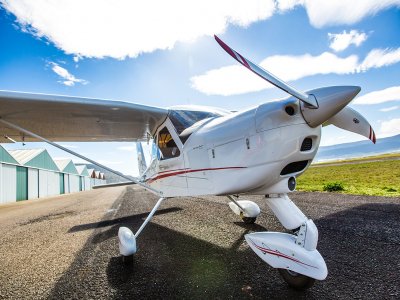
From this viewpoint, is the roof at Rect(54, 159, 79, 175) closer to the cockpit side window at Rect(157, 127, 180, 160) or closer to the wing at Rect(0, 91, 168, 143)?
the wing at Rect(0, 91, 168, 143)

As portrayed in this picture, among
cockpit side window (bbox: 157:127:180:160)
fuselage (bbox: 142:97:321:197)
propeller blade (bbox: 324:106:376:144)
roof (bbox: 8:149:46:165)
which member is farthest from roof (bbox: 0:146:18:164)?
propeller blade (bbox: 324:106:376:144)

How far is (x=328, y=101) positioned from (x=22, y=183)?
30439 mm

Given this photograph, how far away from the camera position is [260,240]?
284 cm

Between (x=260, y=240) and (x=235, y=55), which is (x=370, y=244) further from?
(x=235, y=55)

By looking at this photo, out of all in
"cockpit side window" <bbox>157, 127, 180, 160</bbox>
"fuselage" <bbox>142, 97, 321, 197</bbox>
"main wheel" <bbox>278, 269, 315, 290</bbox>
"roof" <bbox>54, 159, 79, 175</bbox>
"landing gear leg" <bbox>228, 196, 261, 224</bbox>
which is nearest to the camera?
"main wheel" <bbox>278, 269, 315, 290</bbox>

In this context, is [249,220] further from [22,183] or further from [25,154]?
[25,154]

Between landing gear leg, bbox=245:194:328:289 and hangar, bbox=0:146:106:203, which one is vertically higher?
hangar, bbox=0:146:106:203

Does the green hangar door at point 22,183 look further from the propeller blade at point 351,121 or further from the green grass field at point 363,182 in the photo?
the propeller blade at point 351,121

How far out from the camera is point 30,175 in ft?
91.6

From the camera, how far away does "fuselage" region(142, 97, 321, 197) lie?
2.82 meters

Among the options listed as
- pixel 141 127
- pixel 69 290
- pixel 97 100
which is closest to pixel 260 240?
pixel 69 290

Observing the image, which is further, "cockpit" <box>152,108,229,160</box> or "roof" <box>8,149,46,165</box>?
"roof" <box>8,149,46,165</box>

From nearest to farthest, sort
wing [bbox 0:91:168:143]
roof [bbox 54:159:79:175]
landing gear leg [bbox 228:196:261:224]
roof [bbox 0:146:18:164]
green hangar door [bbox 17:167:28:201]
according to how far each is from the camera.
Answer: wing [bbox 0:91:168:143], landing gear leg [bbox 228:196:261:224], roof [bbox 0:146:18:164], green hangar door [bbox 17:167:28:201], roof [bbox 54:159:79:175]

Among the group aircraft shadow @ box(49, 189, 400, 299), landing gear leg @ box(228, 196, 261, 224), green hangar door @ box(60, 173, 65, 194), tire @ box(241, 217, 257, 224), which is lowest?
aircraft shadow @ box(49, 189, 400, 299)
